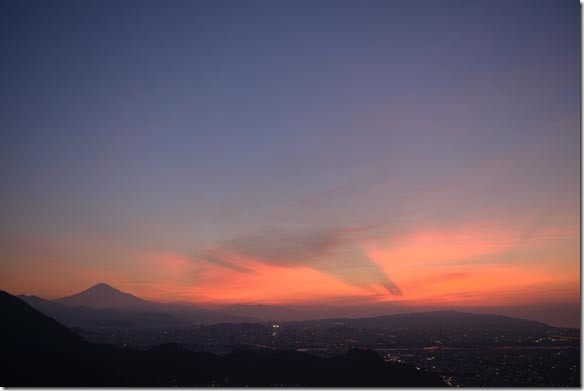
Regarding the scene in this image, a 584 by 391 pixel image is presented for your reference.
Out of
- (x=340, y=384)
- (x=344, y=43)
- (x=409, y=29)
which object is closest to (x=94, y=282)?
(x=340, y=384)

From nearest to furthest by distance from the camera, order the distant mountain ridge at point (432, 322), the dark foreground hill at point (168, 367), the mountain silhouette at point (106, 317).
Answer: the dark foreground hill at point (168, 367)
the distant mountain ridge at point (432, 322)
the mountain silhouette at point (106, 317)

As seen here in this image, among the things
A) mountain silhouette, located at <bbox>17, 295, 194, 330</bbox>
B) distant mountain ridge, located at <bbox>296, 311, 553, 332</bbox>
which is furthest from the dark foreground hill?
distant mountain ridge, located at <bbox>296, 311, 553, 332</bbox>

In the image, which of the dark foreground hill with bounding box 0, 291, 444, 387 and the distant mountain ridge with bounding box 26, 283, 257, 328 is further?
the distant mountain ridge with bounding box 26, 283, 257, 328

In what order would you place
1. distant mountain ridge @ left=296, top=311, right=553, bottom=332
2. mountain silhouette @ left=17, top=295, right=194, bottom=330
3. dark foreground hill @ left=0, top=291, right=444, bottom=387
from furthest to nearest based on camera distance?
mountain silhouette @ left=17, top=295, right=194, bottom=330 → distant mountain ridge @ left=296, top=311, right=553, bottom=332 → dark foreground hill @ left=0, top=291, right=444, bottom=387

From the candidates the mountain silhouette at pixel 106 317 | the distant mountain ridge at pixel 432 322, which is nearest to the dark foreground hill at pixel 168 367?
the mountain silhouette at pixel 106 317

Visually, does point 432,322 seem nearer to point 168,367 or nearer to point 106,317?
point 168,367

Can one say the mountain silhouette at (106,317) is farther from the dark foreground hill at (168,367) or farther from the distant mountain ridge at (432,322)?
the distant mountain ridge at (432,322)

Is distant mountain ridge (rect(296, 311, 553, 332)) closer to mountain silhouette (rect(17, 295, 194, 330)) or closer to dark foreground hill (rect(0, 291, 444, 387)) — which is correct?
dark foreground hill (rect(0, 291, 444, 387))

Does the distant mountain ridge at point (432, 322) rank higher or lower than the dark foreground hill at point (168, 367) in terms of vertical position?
higher

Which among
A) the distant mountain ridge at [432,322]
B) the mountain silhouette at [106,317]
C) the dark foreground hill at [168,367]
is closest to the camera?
the dark foreground hill at [168,367]
